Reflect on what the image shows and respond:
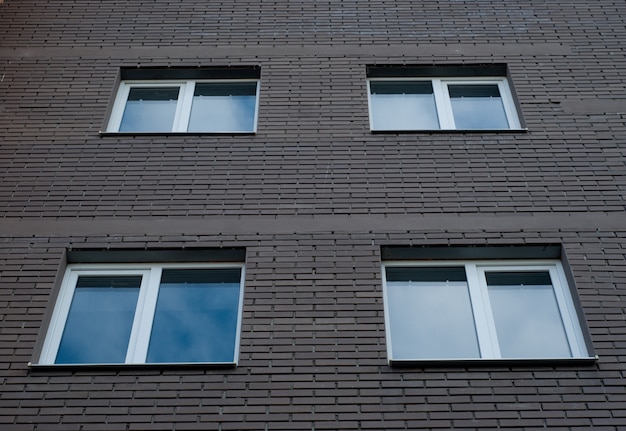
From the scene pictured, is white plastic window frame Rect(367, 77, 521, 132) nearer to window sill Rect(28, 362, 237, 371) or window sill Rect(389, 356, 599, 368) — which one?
window sill Rect(389, 356, 599, 368)

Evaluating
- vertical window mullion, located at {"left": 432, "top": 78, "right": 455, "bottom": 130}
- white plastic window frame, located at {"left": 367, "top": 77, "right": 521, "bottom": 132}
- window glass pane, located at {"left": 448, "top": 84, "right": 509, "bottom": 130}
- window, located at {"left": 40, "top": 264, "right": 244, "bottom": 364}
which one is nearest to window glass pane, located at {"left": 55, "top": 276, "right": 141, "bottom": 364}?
window, located at {"left": 40, "top": 264, "right": 244, "bottom": 364}

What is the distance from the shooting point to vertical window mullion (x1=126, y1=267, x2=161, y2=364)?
716 cm

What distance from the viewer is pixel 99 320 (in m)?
7.56

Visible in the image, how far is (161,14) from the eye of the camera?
427 inches

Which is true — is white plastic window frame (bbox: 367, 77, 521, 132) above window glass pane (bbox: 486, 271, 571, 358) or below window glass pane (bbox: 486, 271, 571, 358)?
above

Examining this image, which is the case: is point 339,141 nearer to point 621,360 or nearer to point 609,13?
point 621,360

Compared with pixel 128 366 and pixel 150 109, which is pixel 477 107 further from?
pixel 128 366

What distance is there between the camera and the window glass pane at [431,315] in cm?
727

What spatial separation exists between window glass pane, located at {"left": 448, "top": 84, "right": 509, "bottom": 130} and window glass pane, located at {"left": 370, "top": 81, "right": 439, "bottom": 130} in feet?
0.97

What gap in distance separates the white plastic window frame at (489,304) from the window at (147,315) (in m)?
1.61

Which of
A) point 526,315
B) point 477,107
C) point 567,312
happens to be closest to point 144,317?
point 526,315

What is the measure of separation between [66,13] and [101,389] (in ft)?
20.5

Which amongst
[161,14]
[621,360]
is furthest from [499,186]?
[161,14]

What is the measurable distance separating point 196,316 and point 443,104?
4.32 meters
